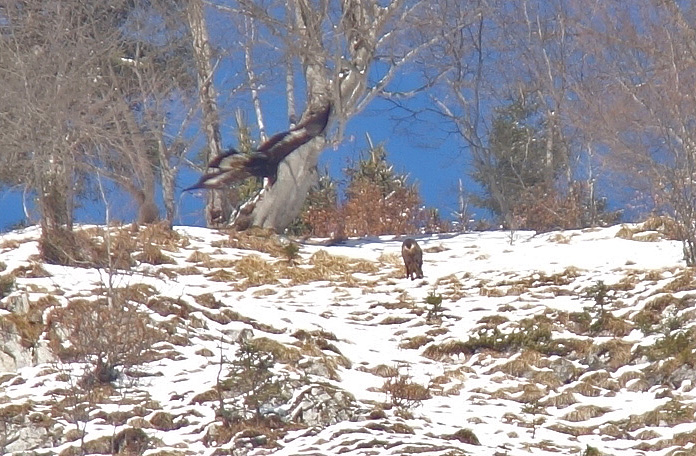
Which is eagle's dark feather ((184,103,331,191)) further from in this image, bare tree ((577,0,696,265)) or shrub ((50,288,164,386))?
shrub ((50,288,164,386))

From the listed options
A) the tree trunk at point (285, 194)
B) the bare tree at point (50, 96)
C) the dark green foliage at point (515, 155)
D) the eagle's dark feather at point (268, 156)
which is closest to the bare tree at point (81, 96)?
the bare tree at point (50, 96)

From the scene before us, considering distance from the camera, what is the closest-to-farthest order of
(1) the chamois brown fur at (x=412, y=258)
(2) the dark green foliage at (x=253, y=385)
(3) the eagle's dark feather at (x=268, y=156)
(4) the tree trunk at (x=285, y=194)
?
1. (2) the dark green foliage at (x=253, y=385)
2. (1) the chamois brown fur at (x=412, y=258)
3. (4) the tree trunk at (x=285, y=194)
4. (3) the eagle's dark feather at (x=268, y=156)

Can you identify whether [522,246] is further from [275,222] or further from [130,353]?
[130,353]

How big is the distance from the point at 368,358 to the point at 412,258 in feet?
11.3

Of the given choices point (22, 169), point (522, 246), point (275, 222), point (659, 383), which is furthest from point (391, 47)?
point (659, 383)

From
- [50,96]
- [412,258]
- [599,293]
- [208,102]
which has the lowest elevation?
[599,293]

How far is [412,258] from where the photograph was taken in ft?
42.2

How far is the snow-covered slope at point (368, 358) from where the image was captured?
7.46 m

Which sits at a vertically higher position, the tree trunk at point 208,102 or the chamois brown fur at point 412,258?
the tree trunk at point 208,102

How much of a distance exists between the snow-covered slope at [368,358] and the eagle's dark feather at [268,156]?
4449 mm

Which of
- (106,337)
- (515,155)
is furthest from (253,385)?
(515,155)

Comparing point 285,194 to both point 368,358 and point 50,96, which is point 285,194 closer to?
Answer: point 50,96

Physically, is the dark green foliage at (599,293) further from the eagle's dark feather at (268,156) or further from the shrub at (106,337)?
the eagle's dark feather at (268,156)

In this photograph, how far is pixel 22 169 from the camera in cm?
1802
